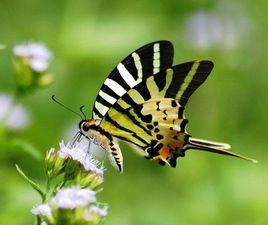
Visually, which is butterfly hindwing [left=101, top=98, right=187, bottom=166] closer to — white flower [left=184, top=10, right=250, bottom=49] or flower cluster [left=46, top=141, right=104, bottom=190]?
flower cluster [left=46, top=141, right=104, bottom=190]

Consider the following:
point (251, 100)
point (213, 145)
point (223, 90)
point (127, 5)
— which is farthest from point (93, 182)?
point (127, 5)

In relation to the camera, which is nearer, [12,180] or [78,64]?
[12,180]

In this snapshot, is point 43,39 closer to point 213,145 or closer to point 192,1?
point 192,1

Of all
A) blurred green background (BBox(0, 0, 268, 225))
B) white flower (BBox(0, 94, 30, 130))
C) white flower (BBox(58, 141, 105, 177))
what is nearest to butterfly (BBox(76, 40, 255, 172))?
white flower (BBox(58, 141, 105, 177))

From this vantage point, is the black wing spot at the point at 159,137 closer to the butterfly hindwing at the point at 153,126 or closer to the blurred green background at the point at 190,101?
the butterfly hindwing at the point at 153,126

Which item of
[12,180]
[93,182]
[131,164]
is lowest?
[93,182]

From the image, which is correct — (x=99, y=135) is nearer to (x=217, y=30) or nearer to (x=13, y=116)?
(x=13, y=116)
